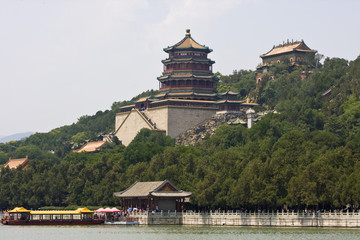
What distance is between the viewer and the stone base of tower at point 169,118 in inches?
5340

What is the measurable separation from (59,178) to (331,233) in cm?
5006

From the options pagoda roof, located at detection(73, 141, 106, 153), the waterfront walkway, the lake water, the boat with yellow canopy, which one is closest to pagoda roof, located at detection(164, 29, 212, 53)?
pagoda roof, located at detection(73, 141, 106, 153)

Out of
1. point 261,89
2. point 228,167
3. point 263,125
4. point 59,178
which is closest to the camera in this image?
point 228,167

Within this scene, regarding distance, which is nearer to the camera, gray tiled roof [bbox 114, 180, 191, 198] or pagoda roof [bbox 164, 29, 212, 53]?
gray tiled roof [bbox 114, 180, 191, 198]

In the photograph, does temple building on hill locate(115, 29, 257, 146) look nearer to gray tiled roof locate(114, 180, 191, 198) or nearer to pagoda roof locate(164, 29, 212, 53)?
pagoda roof locate(164, 29, 212, 53)

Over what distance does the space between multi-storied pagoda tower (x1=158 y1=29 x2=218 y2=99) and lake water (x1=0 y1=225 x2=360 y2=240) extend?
57.4 meters

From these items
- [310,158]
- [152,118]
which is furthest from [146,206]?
[152,118]

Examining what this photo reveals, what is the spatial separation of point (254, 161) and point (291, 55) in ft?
279

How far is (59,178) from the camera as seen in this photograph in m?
112

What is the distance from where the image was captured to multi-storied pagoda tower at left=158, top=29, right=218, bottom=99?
14038 centimetres

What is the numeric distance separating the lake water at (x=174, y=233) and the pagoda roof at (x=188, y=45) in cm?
6021

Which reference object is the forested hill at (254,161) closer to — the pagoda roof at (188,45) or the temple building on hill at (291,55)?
the temple building on hill at (291,55)

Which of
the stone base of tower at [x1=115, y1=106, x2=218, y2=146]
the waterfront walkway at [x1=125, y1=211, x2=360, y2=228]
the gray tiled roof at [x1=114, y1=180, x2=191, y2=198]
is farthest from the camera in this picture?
the stone base of tower at [x1=115, y1=106, x2=218, y2=146]

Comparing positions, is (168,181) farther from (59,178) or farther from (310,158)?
(59,178)
